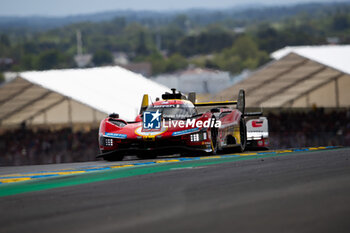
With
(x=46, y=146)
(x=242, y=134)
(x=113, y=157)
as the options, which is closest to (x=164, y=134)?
(x=113, y=157)

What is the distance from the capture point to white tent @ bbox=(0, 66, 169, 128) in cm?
3002

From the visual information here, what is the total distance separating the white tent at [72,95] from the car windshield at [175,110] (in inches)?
456

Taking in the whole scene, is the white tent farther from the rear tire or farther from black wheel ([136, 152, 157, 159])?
the rear tire

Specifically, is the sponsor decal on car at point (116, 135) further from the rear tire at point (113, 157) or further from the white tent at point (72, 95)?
the white tent at point (72, 95)

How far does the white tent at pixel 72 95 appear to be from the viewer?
30.0 m

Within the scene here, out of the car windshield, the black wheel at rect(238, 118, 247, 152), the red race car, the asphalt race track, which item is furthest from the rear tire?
the asphalt race track

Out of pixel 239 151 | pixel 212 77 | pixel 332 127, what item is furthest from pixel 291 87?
pixel 212 77

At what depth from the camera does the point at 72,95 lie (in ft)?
97.5

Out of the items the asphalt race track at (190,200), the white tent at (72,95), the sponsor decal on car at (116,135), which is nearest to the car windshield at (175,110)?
the sponsor decal on car at (116,135)

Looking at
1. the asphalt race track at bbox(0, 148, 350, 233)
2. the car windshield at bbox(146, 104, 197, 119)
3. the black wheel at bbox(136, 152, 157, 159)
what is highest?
the car windshield at bbox(146, 104, 197, 119)

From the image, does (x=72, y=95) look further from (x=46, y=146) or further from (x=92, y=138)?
(x=46, y=146)

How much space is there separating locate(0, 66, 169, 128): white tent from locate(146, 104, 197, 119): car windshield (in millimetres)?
11575

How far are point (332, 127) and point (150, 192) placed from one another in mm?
20556

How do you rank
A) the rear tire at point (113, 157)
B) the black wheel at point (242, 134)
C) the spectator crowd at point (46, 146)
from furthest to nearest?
the spectator crowd at point (46, 146) → the black wheel at point (242, 134) → the rear tire at point (113, 157)
